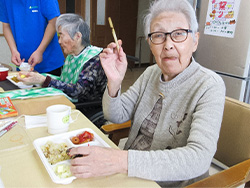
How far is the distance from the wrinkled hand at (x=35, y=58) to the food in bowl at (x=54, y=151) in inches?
52.1

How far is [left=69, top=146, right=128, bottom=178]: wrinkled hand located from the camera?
717mm

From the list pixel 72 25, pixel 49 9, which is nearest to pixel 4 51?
pixel 49 9

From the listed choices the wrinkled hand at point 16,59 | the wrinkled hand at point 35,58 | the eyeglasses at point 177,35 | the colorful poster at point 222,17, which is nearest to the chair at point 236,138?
the eyeglasses at point 177,35

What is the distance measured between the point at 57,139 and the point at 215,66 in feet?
5.75

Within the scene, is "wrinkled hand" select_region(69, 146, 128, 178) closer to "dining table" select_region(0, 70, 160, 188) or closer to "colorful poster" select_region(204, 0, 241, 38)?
"dining table" select_region(0, 70, 160, 188)

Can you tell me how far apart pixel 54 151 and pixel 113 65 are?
0.48m

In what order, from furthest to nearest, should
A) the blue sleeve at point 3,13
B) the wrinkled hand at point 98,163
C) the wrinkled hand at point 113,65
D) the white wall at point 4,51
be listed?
the white wall at point 4,51, the blue sleeve at point 3,13, the wrinkled hand at point 113,65, the wrinkled hand at point 98,163

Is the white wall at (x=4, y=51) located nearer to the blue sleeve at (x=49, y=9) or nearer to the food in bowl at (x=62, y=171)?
the blue sleeve at (x=49, y=9)

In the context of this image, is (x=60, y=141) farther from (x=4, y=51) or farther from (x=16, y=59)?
(x=4, y=51)

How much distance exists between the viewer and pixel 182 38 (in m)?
0.99

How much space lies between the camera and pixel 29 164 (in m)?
0.81

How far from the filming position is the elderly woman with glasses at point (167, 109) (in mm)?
740

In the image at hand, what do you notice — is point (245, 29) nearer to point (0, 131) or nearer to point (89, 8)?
point (0, 131)

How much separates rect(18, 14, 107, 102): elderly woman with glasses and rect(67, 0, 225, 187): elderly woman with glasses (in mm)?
477
